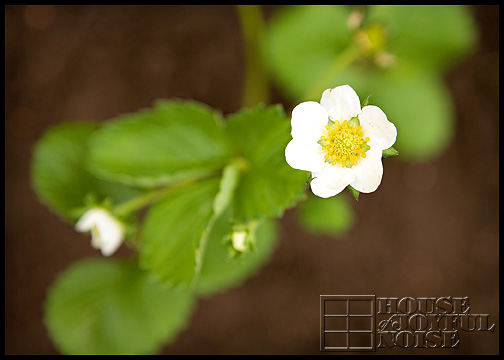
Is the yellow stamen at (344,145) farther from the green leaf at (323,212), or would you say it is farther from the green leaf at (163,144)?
the green leaf at (323,212)

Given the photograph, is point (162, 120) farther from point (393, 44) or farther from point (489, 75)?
point (489, 75)

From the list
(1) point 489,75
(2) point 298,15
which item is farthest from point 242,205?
(1) point 489,75

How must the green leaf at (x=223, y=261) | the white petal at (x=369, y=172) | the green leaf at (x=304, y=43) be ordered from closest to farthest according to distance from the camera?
the white petal at (x=369, y=172), the green leaf at (x=223, y=261), the green leaf at (x=304, y=43)

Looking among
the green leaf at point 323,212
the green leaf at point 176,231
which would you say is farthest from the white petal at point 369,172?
the green leaf at point 323,212

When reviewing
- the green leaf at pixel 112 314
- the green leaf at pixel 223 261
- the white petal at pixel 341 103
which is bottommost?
the green leaf at pixel 112 314

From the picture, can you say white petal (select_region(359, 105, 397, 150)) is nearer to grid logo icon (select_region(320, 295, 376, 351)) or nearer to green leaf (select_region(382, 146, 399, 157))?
green leaf (select_region(382, 146, 399, 157))

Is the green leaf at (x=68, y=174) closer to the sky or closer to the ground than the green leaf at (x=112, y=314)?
closer to the sky
